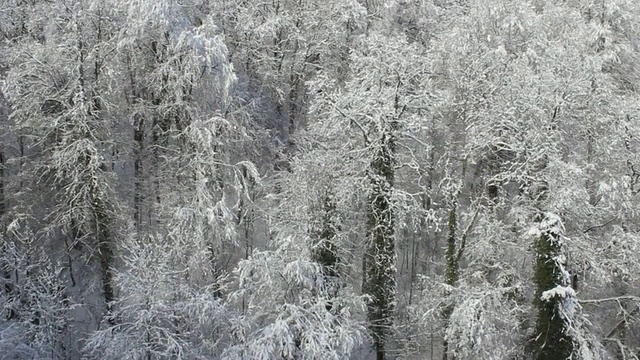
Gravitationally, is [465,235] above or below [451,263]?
above

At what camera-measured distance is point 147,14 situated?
17.4 m

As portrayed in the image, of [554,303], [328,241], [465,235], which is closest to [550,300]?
[554,303]

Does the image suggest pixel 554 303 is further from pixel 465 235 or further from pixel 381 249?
pixel 381 249

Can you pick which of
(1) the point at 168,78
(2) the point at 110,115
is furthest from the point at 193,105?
(2) the point at 110,115

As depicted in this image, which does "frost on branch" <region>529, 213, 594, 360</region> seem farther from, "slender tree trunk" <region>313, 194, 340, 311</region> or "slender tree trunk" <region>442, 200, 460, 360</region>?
"slender tree trunk" <region>313, 194, 340, 311</region>

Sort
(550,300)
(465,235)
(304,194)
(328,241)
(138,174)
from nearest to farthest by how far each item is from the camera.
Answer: (550,300), (328,241), (465,235), (304,194), (138,174)

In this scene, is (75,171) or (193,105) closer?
(75,171)

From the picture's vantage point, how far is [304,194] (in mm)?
17859

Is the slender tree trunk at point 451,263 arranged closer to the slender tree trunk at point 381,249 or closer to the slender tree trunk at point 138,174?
the slender tree trunk at point 381,249

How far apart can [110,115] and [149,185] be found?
108 inches

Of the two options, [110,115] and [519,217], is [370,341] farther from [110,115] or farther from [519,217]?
[110,115]

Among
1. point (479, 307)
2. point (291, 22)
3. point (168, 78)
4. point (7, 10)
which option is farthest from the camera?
point (291, 22)

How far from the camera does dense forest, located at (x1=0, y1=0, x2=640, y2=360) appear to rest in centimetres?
1622

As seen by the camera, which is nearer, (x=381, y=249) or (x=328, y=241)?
(x=328, y=241)
